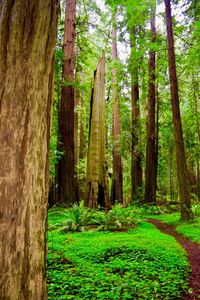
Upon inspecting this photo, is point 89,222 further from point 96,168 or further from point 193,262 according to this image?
point 193,262

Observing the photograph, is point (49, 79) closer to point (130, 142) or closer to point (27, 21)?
point (27, 21)

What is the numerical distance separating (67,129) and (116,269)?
25.9 ft

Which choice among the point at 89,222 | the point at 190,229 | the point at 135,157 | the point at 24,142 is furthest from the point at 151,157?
the point at 24,142

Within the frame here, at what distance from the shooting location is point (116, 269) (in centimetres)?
414

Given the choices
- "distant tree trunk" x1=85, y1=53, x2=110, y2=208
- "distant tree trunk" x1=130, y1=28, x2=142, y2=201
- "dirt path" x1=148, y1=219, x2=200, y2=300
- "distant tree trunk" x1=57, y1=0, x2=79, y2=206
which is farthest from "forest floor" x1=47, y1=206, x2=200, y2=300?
"distant tree trunk" x1=130, y1=28, x2=142, y2=201

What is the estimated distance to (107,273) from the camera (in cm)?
395

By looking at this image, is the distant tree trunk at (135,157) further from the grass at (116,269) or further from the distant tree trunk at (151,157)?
the grass at (116,269)

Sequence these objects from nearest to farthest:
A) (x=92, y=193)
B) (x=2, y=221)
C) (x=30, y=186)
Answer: (x=2, y=221)
(x=30, y=186)
(x=92, y=193)

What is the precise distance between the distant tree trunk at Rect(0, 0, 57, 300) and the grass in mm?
1446

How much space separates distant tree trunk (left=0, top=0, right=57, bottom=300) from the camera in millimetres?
1855

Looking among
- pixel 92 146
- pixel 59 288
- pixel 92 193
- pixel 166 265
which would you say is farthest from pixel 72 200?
pixel 59 288

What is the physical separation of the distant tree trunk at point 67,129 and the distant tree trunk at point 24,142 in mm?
8797

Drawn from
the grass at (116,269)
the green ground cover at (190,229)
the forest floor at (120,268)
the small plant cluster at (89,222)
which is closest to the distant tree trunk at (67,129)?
the small plant cluster at (89,222)

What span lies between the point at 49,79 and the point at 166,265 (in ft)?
11.1
